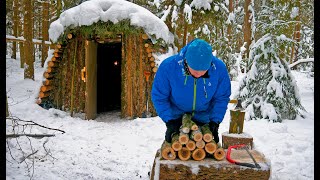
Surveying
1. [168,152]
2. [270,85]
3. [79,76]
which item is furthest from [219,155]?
[79,76]

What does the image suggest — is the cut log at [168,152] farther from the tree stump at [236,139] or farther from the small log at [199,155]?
the tree stump at [236,139]

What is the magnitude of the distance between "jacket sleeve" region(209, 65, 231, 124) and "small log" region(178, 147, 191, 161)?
606 millimetres

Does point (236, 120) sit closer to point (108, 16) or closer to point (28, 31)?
point (108, 16)

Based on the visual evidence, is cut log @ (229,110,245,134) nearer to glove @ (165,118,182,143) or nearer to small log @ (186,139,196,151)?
glove @ (165,118,182,143)

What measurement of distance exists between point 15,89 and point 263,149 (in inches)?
441

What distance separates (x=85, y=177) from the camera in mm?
4480

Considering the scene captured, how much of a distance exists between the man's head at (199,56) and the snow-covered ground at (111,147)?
2592 mm

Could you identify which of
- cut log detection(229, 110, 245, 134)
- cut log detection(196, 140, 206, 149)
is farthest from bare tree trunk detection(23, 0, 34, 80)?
cut log detection(196, 140, 206, 149)

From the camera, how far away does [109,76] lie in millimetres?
14211

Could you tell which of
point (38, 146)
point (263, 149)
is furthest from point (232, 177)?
point (38, 146)

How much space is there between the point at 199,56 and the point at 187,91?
1.91 ft

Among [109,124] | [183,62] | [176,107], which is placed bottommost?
[109,124]

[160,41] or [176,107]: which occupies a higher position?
[160,41]
